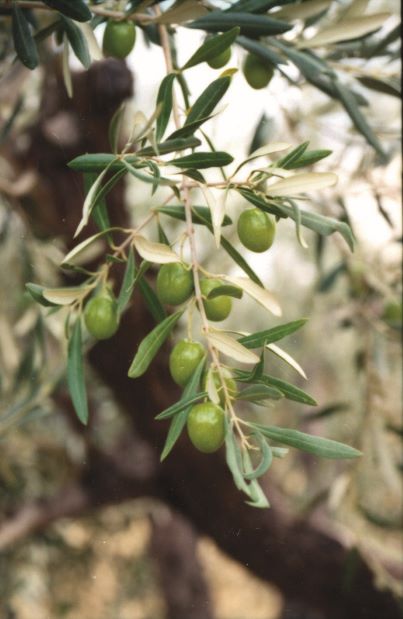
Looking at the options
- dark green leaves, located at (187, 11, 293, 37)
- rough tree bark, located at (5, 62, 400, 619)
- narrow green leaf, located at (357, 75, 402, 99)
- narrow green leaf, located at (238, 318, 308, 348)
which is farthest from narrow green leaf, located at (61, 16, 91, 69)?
rough tree bark, located at (5, 62, 400, 619)

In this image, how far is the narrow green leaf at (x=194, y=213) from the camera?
2.47 ft

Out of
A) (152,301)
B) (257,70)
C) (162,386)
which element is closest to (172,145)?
(152,301)

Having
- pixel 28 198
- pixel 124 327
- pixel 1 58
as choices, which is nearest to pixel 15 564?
pixel 124 327

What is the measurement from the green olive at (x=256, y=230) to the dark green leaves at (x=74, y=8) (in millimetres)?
274

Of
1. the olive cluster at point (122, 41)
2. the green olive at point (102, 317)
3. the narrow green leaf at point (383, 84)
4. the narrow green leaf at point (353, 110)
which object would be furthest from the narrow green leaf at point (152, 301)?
the narrow green leaf at point (383, 84)

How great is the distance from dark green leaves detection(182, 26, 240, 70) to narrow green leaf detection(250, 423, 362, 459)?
0.40m

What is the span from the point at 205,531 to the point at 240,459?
2473 mm

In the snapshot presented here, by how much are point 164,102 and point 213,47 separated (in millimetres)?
102

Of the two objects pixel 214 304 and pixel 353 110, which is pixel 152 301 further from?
pixel 353 110

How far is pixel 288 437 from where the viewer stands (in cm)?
68

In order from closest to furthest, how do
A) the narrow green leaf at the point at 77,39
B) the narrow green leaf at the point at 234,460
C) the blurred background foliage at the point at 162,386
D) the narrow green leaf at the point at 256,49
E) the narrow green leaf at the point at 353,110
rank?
the narrow green leaf at the point at 234,460
the narrow green leaf at the point at 77,39
the narrow green leaf at the point at 256,49
the narrow green leaf at the point at 353,110
the blurred background foliage at the point at 162,386

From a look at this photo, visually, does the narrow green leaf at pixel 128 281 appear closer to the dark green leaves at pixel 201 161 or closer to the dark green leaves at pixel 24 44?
the dark green leaves at pixel 201 161

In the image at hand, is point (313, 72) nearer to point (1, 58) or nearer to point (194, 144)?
point (194, 144)

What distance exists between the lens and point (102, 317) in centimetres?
76
